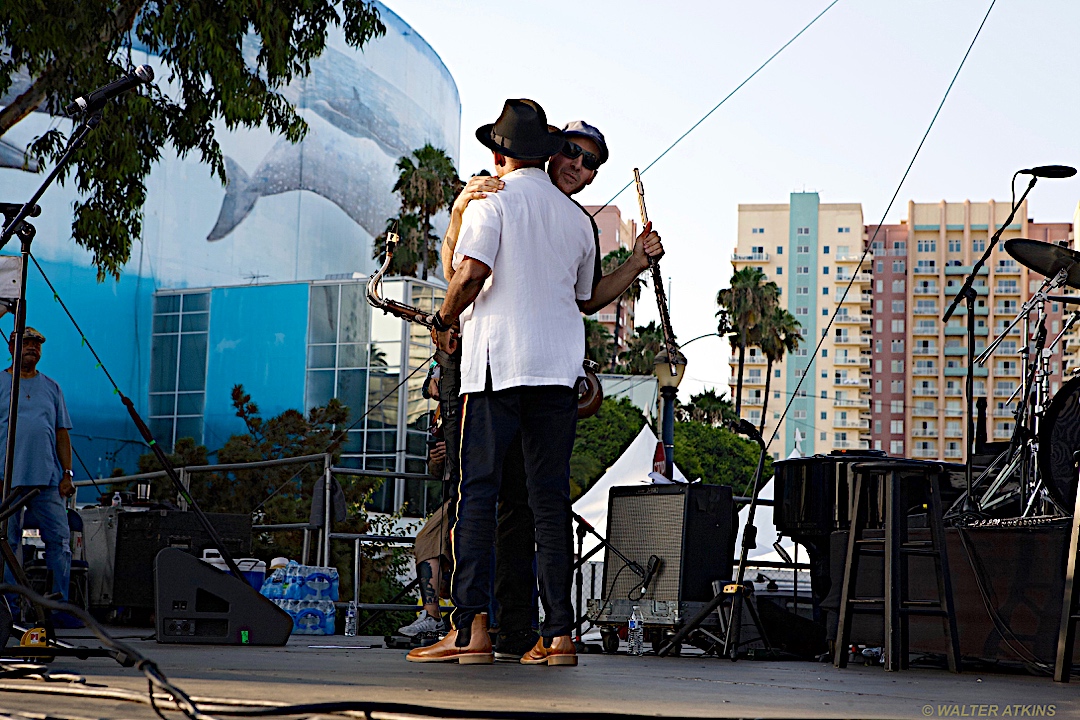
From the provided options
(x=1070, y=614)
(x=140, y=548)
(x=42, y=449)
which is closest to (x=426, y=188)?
(x=140, y=548)

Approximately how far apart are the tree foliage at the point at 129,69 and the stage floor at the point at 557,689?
21.2 ft

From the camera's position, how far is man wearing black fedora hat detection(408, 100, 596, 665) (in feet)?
11.9

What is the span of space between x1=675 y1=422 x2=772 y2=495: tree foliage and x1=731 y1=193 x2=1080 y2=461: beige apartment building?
171 feet

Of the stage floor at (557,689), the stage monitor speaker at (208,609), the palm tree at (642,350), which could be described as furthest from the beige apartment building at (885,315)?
the stage floor at (557,689)

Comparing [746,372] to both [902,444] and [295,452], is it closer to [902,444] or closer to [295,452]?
[902,444]

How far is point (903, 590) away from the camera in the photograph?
4648 mm

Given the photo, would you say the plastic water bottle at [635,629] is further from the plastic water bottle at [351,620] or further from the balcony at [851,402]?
the balcony at [851,402]

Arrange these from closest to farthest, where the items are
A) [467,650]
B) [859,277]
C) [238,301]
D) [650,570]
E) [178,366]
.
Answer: [467,650], [650,570], [238,301], [178,366], [859,277]

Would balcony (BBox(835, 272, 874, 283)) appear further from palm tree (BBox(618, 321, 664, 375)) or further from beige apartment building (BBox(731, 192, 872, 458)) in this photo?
palm tree (BBox(618, 321, 664, 375))

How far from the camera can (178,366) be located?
38500 millimetres

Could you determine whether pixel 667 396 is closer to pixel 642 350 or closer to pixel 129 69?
pixel 129 69

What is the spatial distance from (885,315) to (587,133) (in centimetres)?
11103

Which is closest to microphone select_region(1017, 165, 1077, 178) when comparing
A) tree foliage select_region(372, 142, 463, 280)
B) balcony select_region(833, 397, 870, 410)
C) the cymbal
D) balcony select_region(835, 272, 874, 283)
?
the cymbal

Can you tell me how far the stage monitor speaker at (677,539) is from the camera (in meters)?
6.38
